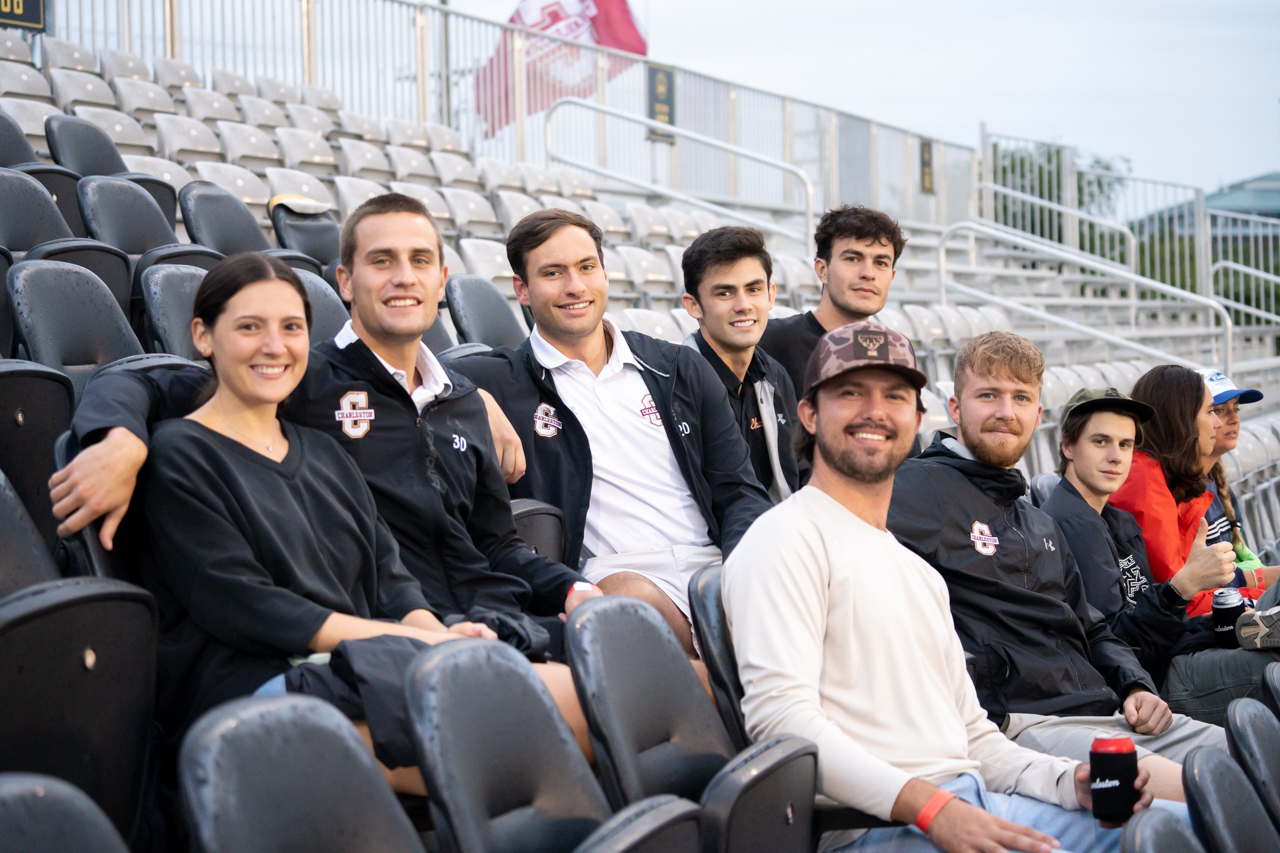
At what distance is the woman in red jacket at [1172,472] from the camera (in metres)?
3.34

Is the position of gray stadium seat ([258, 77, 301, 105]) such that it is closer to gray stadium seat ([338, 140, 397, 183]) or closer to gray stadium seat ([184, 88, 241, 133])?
gray stadium seat ([184, 88, 241, 133])

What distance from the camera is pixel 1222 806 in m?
1.70

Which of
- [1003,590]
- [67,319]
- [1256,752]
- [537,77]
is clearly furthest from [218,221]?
[537,77]

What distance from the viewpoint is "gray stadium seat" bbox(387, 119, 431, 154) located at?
28.4 feet

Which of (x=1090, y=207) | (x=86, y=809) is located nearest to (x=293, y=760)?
(x=86, y=809)

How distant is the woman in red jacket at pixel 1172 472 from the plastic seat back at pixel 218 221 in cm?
345

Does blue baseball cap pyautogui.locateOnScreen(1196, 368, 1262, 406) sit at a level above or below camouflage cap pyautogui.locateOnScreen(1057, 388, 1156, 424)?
above

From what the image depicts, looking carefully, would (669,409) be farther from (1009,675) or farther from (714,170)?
(714,170)

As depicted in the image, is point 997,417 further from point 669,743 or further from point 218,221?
point 218,221

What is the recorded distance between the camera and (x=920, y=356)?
704 cm

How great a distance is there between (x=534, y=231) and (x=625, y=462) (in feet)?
2.16

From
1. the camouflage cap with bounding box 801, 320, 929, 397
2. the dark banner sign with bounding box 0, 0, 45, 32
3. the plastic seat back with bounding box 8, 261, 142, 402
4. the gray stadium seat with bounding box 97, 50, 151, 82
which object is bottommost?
the camouflage cap with bounding box 801, 320, 929, 397

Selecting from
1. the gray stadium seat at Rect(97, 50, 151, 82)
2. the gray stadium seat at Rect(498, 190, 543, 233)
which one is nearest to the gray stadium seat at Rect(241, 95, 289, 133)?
the gray stadium seat at Rect(97, 50, 151, 82)

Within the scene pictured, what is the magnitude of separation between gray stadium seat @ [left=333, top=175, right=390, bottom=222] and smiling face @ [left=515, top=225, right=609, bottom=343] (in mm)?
3759
